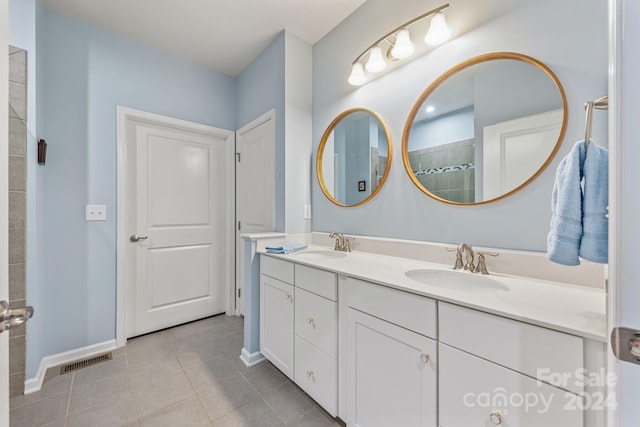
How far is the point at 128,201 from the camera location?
2215mm

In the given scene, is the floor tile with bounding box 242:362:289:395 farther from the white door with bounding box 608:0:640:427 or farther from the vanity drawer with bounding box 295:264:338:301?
the white door with bounding box 608:0:640:427

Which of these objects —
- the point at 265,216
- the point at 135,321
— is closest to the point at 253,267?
the point at 265,216

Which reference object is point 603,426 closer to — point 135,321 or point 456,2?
point 456,2

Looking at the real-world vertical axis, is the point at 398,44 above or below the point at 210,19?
below

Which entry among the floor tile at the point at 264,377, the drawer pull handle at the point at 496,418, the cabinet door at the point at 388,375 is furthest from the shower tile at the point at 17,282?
the drawer pull handle at the point at 496,418

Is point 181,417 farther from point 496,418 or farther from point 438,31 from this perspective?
point 438,31

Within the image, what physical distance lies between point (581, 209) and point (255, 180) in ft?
7.40

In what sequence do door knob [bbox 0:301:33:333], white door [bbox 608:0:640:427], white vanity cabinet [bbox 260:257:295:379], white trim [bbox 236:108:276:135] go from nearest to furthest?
white door [bbox 608:0:640:427], door knob [bbox 0:301:33:333], white vanity cabinet [bbox 260:257:295:379], white trim [bbox 236:108:276:135]

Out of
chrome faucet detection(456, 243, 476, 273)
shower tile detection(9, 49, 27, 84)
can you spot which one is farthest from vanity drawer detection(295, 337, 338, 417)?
shower tile detection(9, 49, 27, 84)

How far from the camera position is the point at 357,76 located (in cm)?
177

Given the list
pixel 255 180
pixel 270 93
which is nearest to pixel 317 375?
pixel 255 180

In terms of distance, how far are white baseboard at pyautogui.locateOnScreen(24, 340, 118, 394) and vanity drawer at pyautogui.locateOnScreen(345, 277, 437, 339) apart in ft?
6.66

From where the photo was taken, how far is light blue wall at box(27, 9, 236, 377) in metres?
1.83

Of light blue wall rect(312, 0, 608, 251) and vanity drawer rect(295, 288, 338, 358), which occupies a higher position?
light blue wall rect(312, 0, 608, 251)
